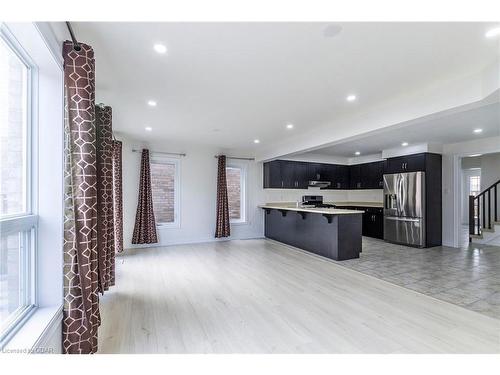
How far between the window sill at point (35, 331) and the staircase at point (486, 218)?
830 cm

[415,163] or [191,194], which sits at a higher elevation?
[415,163]

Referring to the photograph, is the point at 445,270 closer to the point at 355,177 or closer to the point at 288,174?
the point at 288,174

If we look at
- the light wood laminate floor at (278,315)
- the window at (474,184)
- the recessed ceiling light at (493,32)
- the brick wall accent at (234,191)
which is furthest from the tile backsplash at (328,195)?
the recessed ceiling light at (493,32)

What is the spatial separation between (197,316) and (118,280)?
1815mm

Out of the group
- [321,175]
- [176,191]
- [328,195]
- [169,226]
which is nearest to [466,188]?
[328,195]

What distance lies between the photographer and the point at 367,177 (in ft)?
25.7

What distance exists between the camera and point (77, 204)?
178 centimetres

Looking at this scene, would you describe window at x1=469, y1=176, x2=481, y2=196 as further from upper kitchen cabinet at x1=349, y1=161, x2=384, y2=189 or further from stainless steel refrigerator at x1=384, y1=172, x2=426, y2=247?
stainless steel refrigerator at x1=384, y1=172, x2=426, y2=247

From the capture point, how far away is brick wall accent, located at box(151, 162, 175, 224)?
6250mm

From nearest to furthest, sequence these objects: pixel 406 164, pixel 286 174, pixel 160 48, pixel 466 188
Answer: pixel 160 48 → pixel 406 164 → pixel 286 174 → pixel 466 188

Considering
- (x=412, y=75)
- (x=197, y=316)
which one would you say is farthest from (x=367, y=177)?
(x=197, y=316)

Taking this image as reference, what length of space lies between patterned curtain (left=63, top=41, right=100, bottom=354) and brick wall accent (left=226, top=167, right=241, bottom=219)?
5.31 m

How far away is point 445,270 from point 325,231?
1977 mm
